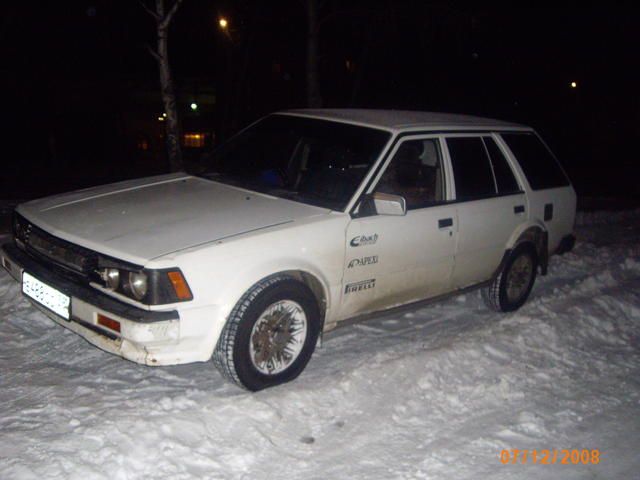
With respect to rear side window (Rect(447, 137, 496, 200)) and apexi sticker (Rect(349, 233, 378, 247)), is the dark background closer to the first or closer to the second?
rear side window (Rect(447, 137, 496, 200))

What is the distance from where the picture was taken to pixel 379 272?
467 centimetres

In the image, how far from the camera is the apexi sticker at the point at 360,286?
451cm

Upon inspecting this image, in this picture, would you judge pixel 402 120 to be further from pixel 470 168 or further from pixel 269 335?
pixel 269 335

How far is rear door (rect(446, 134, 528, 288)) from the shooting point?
525 centimetres

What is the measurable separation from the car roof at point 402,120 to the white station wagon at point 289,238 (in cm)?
2

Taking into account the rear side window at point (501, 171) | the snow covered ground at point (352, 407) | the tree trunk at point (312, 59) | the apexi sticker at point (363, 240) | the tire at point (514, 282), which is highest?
the tree trunk at point (312, 59)

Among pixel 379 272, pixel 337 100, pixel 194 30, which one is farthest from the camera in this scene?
pixel 337 100

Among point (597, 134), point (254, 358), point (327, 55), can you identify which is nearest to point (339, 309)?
point (254, 358)

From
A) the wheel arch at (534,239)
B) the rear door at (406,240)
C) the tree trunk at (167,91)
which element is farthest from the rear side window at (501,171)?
the tree trunk at (167,91)

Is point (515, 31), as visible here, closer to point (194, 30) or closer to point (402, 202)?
point (194, 30)

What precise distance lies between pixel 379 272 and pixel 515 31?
21.7m

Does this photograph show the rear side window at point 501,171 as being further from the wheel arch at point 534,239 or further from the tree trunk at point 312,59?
the tree trunk at point 312,59
